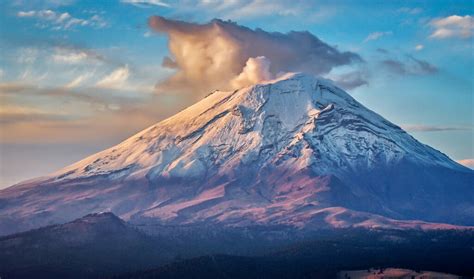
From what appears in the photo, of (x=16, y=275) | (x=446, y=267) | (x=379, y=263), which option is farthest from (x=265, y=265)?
(x=16, y=275)

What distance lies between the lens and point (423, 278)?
573ft

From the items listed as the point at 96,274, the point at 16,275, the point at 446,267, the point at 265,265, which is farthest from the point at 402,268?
the point at 16,275

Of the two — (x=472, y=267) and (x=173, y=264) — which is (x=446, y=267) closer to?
(x=472, y=267)

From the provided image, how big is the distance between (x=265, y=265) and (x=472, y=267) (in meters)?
40.3

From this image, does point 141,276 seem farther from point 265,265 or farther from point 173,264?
point 265,265

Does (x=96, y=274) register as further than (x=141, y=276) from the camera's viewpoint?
Yes

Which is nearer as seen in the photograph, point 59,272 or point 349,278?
point 349,278

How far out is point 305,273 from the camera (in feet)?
617

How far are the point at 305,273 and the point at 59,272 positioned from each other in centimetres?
4822

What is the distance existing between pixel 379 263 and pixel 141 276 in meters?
49.0

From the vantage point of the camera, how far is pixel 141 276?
178 metres

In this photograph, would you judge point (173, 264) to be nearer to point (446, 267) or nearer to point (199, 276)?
point (199, 276)

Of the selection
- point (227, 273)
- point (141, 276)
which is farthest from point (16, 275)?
point (227, 273)

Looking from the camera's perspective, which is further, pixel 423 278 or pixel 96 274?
pixel 96 274
